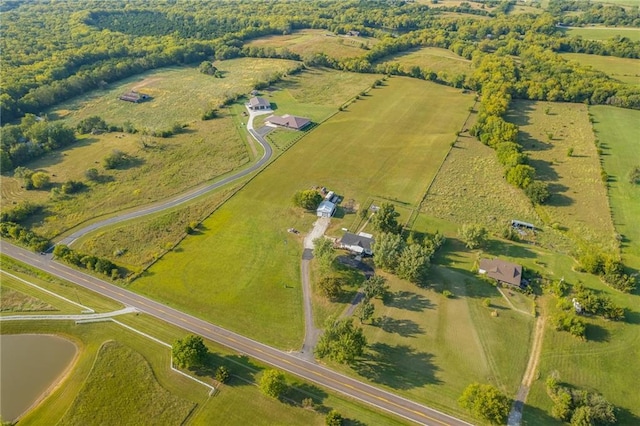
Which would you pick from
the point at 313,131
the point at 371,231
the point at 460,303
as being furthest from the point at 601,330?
the point at 313,131

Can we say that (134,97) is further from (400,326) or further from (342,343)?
(400,326)

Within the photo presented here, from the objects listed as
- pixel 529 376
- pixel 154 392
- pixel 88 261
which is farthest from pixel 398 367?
pixel 88 261

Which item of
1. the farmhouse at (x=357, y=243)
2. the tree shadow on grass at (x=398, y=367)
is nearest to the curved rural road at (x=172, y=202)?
the farmhouse at (x=357, y=243)

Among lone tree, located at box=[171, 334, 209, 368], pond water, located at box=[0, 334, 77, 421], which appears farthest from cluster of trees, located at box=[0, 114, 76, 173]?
lone tree, located at box=[171, 334, 209, 368]

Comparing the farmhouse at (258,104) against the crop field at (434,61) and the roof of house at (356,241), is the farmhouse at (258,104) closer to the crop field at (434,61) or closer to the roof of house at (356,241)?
the crop field at (434,61)

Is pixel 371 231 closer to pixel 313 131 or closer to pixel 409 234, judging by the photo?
pixel 409 234
